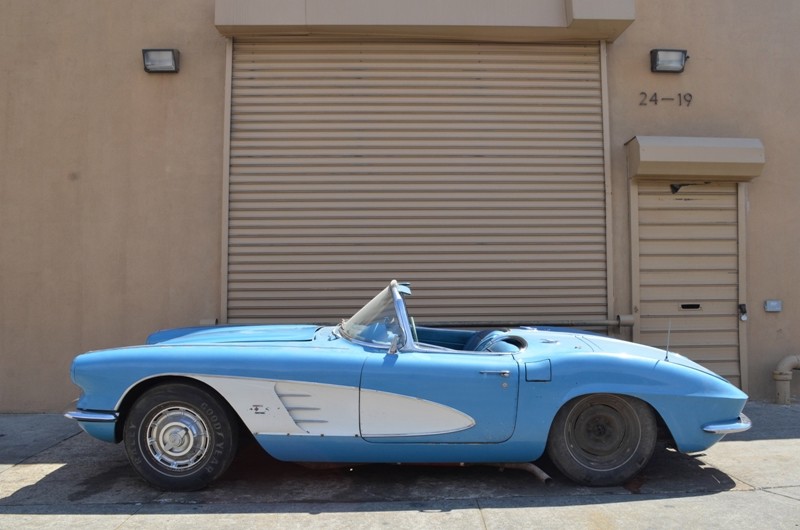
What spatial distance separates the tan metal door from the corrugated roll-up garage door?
52cm

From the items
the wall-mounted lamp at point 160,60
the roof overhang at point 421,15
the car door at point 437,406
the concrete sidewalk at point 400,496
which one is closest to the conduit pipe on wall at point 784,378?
the concrete sidewalk at point 400,496

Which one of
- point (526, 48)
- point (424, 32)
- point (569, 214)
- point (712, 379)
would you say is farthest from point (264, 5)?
point (712, 379)

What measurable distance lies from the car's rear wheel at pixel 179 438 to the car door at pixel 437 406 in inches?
35.4

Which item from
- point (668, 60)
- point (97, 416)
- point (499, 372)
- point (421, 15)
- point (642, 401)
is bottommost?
A: point (97, 416)

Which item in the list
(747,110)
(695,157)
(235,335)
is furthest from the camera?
(747,110)

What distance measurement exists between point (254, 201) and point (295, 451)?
3550mm

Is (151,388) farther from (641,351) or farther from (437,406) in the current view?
(641,351)

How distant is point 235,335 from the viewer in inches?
191

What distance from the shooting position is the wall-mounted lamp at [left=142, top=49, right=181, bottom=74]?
23.2 feet

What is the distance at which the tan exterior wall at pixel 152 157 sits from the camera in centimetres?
701

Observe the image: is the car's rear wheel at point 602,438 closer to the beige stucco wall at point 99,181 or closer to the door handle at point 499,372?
the door handle at point 499,372

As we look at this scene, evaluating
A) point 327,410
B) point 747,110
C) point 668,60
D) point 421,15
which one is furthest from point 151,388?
point 747,110

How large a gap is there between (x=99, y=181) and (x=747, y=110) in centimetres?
701

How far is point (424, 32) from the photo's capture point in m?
7.12
